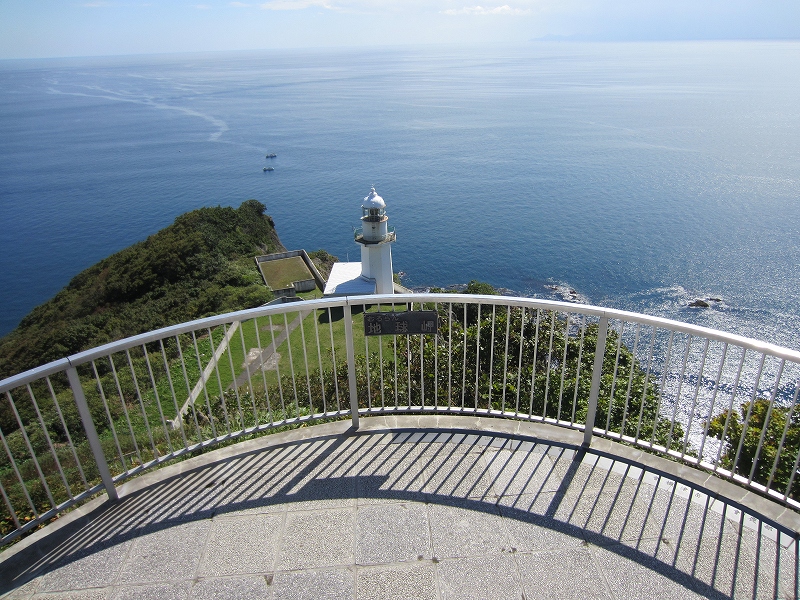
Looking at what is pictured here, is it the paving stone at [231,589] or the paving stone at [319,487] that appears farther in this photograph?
the paving stone at [319,487]

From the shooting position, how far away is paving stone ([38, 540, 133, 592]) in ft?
10.1

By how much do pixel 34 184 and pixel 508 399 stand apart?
263 ft

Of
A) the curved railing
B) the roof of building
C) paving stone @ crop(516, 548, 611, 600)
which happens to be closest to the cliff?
the roof of building

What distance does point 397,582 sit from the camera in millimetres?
2992

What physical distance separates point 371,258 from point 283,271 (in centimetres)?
1097

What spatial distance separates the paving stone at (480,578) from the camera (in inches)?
114

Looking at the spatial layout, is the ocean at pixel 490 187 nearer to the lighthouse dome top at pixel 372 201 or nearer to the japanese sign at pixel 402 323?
the lighthouse dome top at pixel 372 201

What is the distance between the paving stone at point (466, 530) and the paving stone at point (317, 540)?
54cm

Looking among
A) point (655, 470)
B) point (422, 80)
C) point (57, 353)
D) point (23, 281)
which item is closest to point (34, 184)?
point (23, 281)

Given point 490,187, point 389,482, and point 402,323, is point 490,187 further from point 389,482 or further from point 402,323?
point 389,482

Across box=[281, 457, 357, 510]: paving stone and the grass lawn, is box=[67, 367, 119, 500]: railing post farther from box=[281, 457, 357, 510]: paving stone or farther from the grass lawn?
the grass lawn

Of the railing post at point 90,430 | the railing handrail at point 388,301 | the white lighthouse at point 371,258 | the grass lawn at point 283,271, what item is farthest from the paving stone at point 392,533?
the grass lawn at point 283,271

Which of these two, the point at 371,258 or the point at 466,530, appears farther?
the point at 371,258

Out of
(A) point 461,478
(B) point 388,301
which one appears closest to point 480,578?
(A) point 461,478
